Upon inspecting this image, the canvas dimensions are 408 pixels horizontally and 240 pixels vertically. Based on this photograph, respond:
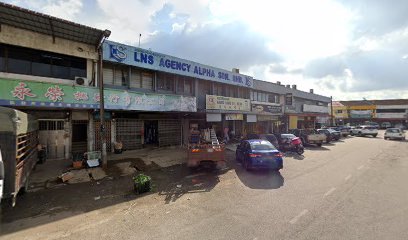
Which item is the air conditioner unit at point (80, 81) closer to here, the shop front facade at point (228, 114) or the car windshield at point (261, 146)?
the shop front facade at point (228, 114)

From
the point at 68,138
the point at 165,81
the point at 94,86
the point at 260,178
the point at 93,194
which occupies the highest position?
the point at 165,81

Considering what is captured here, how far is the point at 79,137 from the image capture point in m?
14.2

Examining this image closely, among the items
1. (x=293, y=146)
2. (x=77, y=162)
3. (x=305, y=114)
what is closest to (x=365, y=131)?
(x=305, y=114)

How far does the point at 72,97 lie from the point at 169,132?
847cm

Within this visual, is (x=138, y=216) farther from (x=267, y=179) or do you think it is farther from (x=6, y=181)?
(x=267, y=179)

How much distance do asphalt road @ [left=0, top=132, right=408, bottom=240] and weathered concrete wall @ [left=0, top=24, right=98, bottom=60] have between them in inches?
362

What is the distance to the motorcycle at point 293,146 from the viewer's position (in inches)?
704

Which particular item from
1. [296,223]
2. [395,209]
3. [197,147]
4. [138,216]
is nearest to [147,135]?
[197,147]

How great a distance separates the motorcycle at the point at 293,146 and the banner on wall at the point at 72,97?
30.2 ft

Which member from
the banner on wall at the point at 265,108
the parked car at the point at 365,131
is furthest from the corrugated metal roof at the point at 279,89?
the parked car at the point at 365,131

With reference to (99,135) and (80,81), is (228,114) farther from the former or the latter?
(80,81)

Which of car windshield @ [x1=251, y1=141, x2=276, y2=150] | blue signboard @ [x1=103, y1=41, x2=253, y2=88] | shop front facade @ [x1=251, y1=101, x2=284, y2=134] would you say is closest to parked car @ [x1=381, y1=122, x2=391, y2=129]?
shop front facade @ [x1=251, y1=101, x2=284, y2=134]

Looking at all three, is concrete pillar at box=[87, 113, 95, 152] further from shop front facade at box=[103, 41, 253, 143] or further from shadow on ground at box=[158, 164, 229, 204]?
shadow on ground at box=[158, 164, 229, 204]

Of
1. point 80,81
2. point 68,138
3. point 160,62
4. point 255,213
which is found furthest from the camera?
point 160,62
